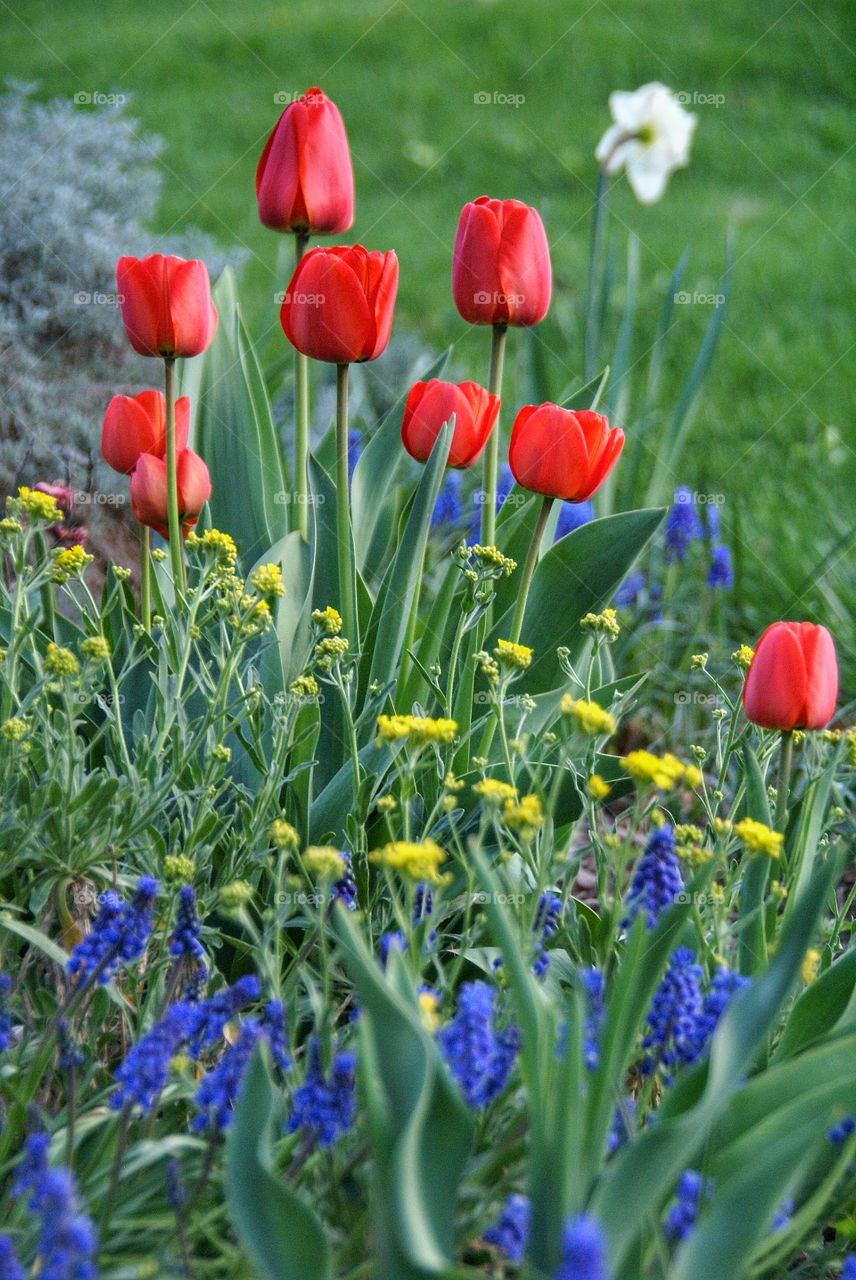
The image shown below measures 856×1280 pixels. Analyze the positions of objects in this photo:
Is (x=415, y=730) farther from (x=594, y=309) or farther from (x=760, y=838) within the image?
(x=594, y=309)

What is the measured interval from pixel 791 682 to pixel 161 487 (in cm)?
85

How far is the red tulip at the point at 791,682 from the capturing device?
140 centimetres

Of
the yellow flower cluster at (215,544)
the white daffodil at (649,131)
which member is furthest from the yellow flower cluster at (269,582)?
the white daffodil at (649,131)

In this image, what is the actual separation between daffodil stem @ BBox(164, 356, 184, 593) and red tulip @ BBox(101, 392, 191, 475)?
0.29ft

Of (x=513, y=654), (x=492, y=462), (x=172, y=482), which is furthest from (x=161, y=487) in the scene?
(x=513, y=654)

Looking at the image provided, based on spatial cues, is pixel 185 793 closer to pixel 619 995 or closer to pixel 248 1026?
pixel 248 1026

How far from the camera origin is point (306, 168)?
1.66m

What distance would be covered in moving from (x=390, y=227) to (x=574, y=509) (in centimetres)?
328

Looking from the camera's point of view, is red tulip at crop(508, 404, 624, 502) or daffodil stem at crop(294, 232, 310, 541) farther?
daffodil stem at crop(294, 232, 310, 541)

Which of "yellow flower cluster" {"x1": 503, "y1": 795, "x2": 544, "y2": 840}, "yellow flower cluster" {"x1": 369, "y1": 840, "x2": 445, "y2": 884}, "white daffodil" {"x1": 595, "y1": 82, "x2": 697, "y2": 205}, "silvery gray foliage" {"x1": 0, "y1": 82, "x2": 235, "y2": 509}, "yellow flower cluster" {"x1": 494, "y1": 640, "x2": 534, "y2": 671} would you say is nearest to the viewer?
"yellow flower cluster" {"x1": 369, "y1": 840, "x2": 445, "y2": 884}

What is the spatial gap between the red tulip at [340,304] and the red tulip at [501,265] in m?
0.12

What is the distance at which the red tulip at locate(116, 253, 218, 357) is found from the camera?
155 centimetres

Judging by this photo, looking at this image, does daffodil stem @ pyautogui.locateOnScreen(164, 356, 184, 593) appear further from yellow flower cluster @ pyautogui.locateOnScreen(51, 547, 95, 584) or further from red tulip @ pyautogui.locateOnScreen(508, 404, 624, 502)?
red tulip @ pyautogui.locateOnScreen(508, 404, 624, 502)

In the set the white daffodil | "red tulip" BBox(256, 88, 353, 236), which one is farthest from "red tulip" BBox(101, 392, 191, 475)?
the white daffodil
